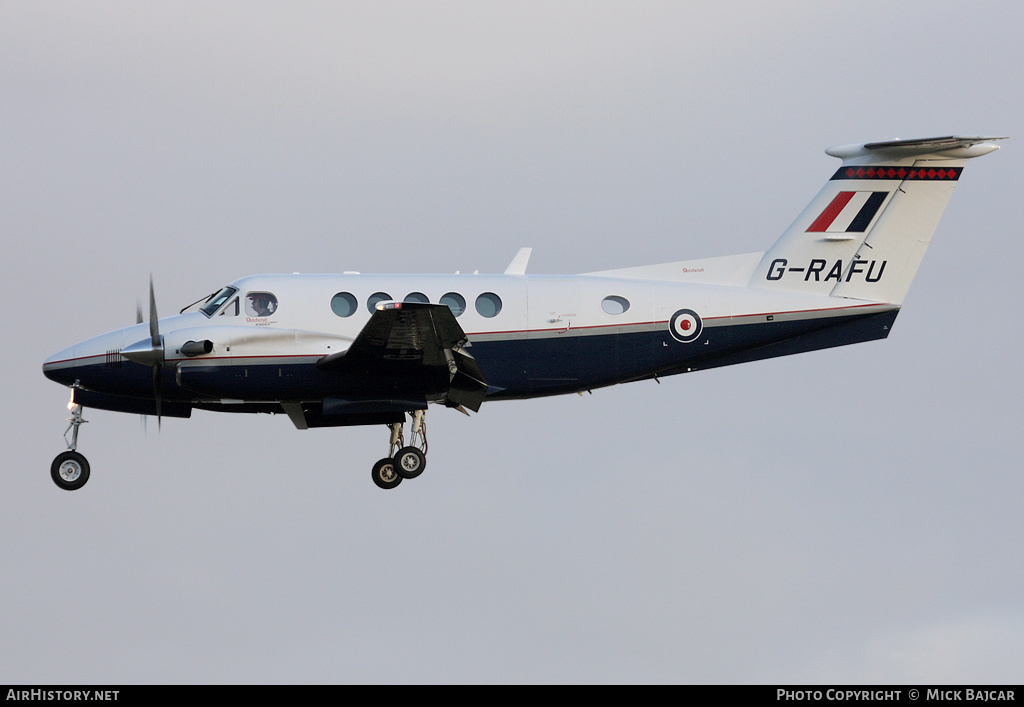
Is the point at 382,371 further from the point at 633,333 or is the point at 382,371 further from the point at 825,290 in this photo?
the point at 825,290

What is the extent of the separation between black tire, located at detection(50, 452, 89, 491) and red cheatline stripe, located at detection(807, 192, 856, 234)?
1263 centimetres

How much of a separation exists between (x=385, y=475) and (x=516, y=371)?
2.75 m

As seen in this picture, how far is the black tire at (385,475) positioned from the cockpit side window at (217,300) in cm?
362

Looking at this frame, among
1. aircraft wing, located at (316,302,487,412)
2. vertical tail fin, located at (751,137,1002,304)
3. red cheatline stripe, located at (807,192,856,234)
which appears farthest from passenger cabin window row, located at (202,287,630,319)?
red cheatline stripe, located at (807,192,856,234)

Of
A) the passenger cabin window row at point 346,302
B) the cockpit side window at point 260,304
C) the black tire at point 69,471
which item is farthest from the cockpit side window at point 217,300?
the black tire at point 69,471

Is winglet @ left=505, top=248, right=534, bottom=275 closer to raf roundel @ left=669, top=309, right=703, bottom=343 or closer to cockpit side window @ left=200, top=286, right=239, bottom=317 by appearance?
raf roundel @ left=669, top=309, right=703, bottom=343

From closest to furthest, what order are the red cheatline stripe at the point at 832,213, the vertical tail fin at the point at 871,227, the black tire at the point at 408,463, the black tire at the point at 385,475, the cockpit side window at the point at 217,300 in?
the cockpit side window at the point at 217,300 < the black tire at the point at 408,463 < the black tire at the point at 385,475 < the vertical tail fin at the point at 871,227 < the red cheatline stripe at the point at 832,213

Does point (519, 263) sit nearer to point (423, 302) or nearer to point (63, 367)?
point (423, 302)

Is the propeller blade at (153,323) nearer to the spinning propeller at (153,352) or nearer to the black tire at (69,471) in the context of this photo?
the spinning propeller at (153,352)

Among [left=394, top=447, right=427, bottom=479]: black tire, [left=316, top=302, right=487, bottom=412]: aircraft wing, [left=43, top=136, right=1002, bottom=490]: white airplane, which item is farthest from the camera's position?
[left=394, top=447, right=427, bottom=479]: black tire

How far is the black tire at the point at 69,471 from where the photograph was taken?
67.4ft

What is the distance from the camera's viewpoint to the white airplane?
20031 millimetres

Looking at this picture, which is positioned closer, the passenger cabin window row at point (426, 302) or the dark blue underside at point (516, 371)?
the dark blue underside at point (516, 371)

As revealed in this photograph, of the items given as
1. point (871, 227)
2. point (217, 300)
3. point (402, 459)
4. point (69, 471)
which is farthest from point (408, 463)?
point (871, 227)
